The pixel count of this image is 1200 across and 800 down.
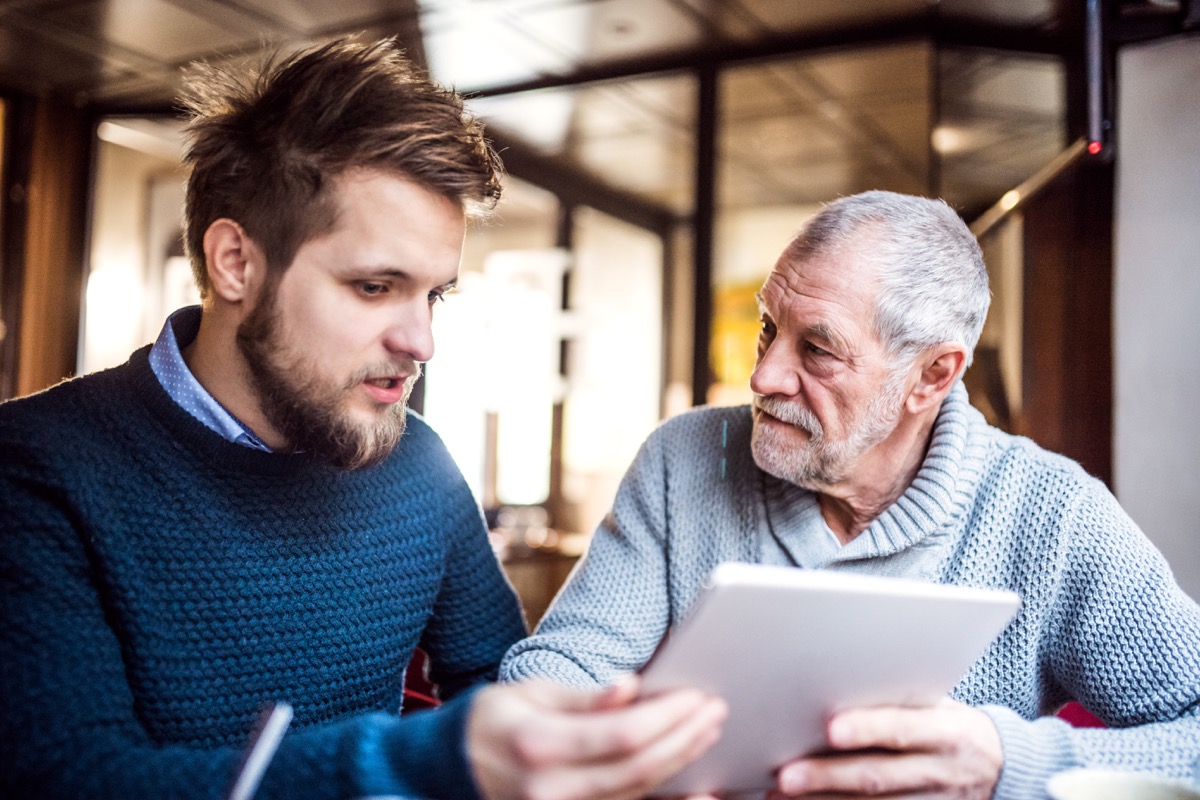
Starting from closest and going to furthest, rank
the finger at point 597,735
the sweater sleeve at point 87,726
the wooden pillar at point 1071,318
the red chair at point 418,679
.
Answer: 1. the finger at point 597,735
2. the sweater sleeve at point 87,726
3. the red chair at point 418,679
4. the wooden pillar at point 1071,318

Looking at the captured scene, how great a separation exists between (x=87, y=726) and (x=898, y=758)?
82 centimetres

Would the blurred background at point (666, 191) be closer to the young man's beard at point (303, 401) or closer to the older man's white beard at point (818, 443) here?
the young man's beard at point (303, 401)

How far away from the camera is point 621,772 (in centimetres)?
74

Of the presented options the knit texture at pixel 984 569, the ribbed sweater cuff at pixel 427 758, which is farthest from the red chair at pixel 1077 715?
the ribbed sweater cuff at pixel 427 758

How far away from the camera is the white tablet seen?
750mm

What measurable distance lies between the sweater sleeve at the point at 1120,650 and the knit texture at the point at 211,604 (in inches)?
31.0

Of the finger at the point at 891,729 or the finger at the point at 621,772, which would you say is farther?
the finger at the point at 891,729

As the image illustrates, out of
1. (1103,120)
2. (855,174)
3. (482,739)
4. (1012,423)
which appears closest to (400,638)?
(482,739)

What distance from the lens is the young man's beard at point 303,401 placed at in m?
1.19

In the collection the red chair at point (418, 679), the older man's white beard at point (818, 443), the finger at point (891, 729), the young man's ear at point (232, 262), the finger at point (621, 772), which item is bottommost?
the red chair at point (418, 679)

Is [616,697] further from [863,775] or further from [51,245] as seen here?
[51,245]

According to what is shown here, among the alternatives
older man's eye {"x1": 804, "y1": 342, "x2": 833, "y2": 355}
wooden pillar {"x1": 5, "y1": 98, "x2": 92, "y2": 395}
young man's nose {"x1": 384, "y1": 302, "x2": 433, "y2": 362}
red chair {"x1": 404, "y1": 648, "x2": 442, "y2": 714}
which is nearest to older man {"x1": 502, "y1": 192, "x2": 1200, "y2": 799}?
older man's eye {"x1": 804, "y1": 342, "x2": 833, "y2": 355}

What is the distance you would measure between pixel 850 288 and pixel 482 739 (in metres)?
0.90

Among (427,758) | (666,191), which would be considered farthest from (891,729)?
(666,191)
